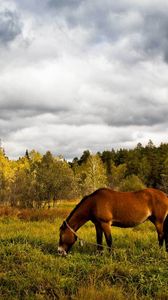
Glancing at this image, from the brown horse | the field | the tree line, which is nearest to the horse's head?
the brown horse

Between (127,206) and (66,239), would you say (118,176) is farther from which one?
(66,239)

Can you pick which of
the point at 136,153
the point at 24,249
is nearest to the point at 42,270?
the point at 24,249

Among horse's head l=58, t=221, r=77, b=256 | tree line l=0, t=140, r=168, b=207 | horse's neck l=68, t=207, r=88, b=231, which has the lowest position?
horse's head l=58, t=221, r=77, b=256

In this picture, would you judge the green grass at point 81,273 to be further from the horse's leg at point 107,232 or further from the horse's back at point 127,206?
the horse's back at point 127,206

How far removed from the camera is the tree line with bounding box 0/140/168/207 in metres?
51.3

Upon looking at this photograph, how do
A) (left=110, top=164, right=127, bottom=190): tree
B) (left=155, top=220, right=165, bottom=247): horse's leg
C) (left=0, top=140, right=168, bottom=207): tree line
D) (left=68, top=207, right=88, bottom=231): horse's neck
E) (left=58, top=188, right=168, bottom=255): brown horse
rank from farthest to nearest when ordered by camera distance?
(left=110, top=164, right=127, bottom=190): tree < (left=0, top=140, right=168, bottom=207): tree line < (left=155, top=220, right=165, bottom=247): horse's leg < (left=68, top=207, right=88, bottom=231): horse's neck < (left=58, top=188, right=168, bottom=255): brown horse

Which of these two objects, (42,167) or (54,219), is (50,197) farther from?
(54,219)

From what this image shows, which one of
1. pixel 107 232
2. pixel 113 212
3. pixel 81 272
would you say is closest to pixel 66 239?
pixel 107 232

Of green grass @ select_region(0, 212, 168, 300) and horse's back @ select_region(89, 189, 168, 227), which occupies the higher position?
horse's back @ select_region(89, 189, 168, 227)

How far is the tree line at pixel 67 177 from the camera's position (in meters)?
51.3

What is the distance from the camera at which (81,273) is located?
29.8 ft

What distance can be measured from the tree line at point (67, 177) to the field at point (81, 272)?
39.2 meters

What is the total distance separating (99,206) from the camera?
11227mm

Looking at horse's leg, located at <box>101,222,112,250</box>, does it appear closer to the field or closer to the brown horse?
the brown horse
